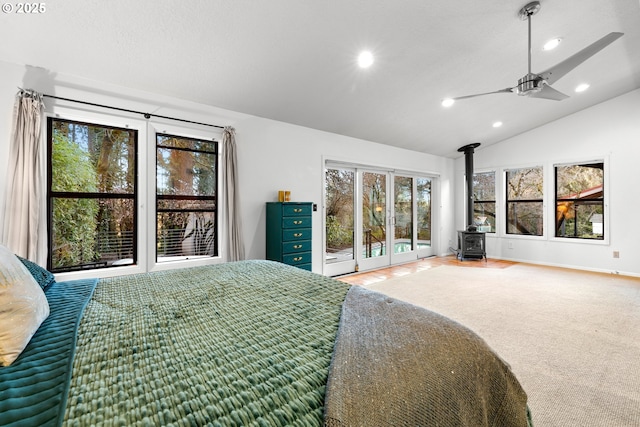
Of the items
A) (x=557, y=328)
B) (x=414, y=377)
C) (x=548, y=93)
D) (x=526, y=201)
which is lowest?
(x=557, y=328)

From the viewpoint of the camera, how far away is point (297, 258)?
3.79 metres

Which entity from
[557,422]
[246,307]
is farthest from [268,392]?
[557,422]

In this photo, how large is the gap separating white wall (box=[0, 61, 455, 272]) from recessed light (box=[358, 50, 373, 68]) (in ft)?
4.87

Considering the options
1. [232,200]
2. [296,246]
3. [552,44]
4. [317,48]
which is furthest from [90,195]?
[552,44]

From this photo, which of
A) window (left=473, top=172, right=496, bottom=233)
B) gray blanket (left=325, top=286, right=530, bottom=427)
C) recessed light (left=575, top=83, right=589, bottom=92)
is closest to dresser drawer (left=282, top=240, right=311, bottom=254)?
gray blanket (left=325, top=286, right=530, bottom=427)

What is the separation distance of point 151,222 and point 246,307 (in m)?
2.46

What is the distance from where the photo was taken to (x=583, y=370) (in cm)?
204

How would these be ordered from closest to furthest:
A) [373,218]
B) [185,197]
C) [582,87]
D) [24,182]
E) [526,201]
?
[24,182] < [185,197] < [582,87] < [373,218] < [526,201]

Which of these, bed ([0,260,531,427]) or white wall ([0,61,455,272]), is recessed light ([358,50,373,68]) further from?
bed ([0,260,531,427])

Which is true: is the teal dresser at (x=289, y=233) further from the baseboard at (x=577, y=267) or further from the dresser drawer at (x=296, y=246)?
the baseboard at (x=577, y=267)

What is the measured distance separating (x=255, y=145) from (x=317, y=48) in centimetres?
156

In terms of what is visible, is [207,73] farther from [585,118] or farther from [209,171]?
[585,118]

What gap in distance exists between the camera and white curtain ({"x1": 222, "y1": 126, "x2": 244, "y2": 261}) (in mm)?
3480

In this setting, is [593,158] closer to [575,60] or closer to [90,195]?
[575,60]
